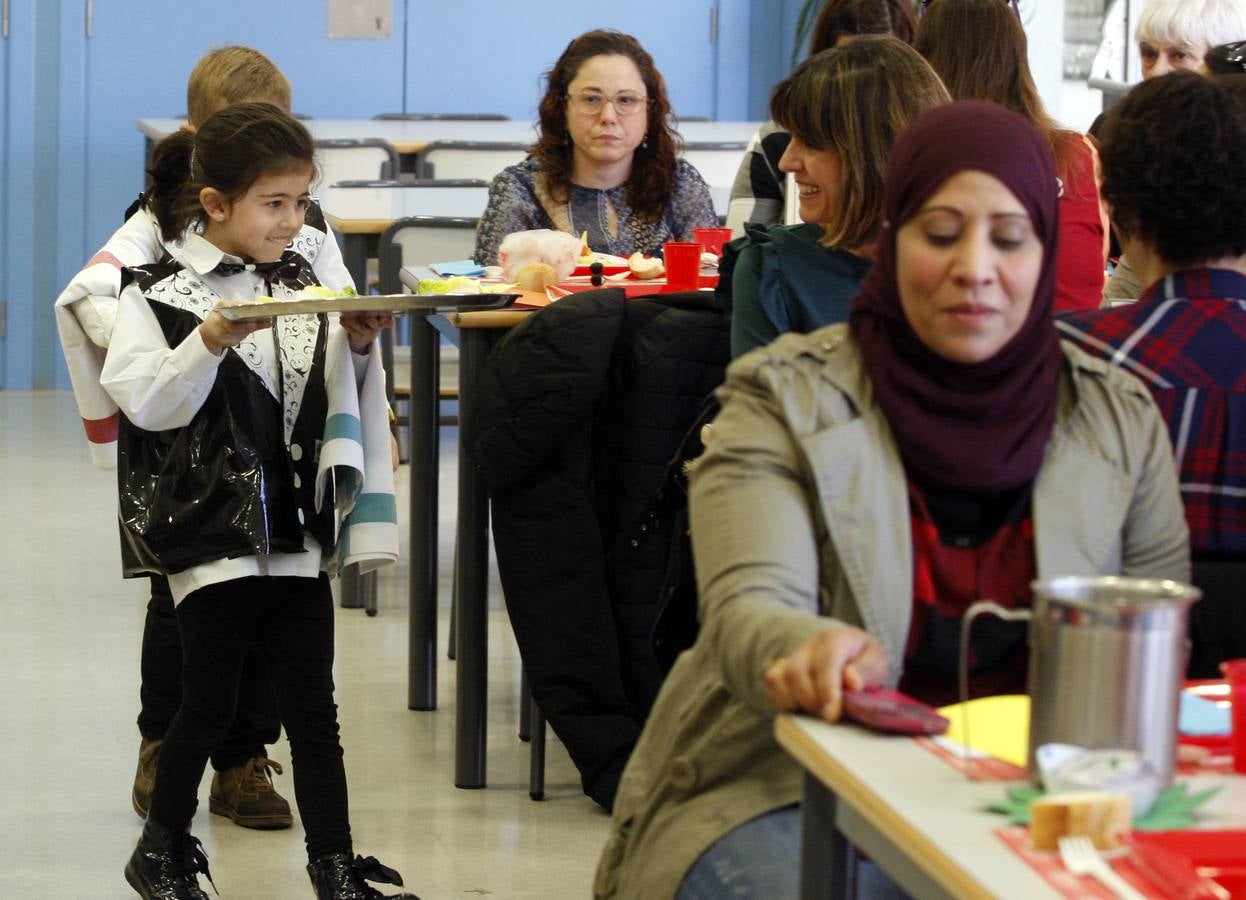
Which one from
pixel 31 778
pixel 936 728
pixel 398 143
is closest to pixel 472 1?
pixel 398 143

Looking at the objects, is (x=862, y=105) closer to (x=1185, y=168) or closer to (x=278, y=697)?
(x=1185, y=168)

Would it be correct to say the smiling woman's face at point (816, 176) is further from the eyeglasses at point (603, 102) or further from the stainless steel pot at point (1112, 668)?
the eyeglasses at point (603, 102)

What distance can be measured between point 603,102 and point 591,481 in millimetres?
1157

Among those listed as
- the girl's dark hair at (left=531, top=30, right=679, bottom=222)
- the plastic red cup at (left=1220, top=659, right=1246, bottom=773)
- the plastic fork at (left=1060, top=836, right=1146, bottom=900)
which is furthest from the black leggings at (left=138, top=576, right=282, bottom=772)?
the plastic fork at (left=1060, top=836, right=1146, bottom=900)

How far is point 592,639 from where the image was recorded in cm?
309

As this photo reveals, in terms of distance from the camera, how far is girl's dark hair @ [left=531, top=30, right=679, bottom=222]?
13.3 ft

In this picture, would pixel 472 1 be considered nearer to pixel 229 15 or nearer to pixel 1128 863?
pixel 229 15

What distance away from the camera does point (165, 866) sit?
102 inches

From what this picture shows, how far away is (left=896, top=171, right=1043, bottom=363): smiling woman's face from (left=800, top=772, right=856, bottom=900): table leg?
0.47 metres

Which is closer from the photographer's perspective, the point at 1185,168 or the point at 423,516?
the point at 1185,168

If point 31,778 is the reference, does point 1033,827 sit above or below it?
above

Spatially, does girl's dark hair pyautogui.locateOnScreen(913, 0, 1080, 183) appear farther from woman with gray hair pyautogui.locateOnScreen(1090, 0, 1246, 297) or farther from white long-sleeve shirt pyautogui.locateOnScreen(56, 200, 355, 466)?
white long-sleeve shirt pyautogui.locateOnScreen(56, 200, 355, 466)

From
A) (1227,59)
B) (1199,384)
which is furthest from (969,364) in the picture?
(1227,59)

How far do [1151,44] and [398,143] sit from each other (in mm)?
3319
